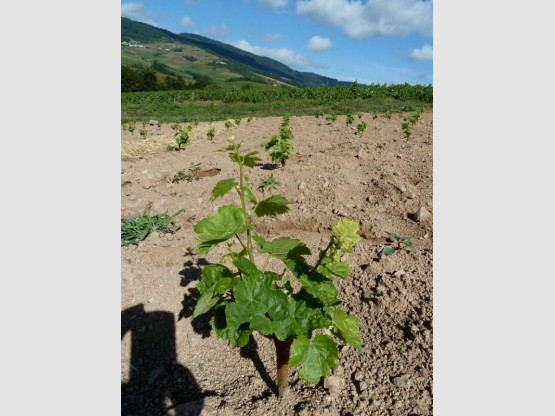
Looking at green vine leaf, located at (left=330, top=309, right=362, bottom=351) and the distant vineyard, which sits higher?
the distant vineyard

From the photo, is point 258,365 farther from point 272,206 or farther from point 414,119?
point 414,119

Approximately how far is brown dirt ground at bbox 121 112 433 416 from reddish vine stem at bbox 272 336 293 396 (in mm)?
110

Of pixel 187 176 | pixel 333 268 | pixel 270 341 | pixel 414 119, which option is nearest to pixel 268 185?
pixel 187 176

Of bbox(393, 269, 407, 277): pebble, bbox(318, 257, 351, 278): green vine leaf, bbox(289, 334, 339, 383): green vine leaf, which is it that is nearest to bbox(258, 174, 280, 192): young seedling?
bbox(393, 269, 407, 277): pebble

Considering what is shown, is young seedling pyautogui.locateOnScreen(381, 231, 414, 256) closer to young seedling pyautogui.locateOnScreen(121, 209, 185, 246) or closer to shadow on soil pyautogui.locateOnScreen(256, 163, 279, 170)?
young seedling pyautogui.locateOnScreen(121, 209, 185, 246)

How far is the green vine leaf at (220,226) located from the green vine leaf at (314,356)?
626mm

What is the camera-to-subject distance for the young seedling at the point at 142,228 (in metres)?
3.84

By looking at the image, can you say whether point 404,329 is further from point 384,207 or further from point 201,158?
point 201,158

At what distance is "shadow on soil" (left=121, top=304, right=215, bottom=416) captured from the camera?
87.7 inches

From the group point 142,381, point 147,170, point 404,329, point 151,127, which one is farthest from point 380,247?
point 151,127

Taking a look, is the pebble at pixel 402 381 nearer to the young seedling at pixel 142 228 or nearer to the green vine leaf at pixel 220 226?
the green vine leaf at pixel 220 226

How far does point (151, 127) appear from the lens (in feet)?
47.8

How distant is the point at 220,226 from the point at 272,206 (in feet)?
0.93

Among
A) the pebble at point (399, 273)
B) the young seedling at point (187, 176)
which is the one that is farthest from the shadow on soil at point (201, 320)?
the young seedling at point (187, 176)
